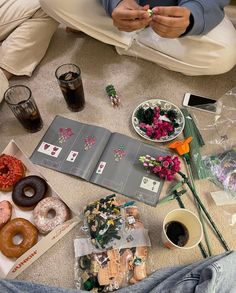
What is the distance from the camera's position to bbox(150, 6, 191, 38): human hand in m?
1.04

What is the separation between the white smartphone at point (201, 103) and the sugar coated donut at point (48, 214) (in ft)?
2.20

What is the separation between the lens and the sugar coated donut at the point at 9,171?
107 centimetres

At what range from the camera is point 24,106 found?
3.68ft

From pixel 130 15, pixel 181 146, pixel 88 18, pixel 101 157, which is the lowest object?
pixel 101 157

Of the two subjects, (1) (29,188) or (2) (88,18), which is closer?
(1) (29,188)

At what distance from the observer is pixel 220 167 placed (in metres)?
1.11

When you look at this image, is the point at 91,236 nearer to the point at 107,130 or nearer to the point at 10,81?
the point at 107,130

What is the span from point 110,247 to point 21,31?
1.02m

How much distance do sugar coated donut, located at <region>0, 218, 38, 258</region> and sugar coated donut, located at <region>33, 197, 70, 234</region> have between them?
3 centimetres

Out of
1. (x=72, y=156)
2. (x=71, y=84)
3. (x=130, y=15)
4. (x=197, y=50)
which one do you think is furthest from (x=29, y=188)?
(x=197, y=50)

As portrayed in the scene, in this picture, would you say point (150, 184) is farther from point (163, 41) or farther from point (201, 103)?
point (163, 41)

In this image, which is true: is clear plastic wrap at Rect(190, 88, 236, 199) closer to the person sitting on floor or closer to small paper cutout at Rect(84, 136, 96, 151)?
small paper cutout at Rect(84, 136, 96, 151)

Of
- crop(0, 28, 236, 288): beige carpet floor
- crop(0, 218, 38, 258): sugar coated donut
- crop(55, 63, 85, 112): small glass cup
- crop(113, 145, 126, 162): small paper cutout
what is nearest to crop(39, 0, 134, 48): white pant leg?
crop(0, 28, 236, 288): beige carpet floor

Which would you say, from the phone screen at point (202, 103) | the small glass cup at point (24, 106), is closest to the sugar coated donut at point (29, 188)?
the small glass cup at point (24, 106)
